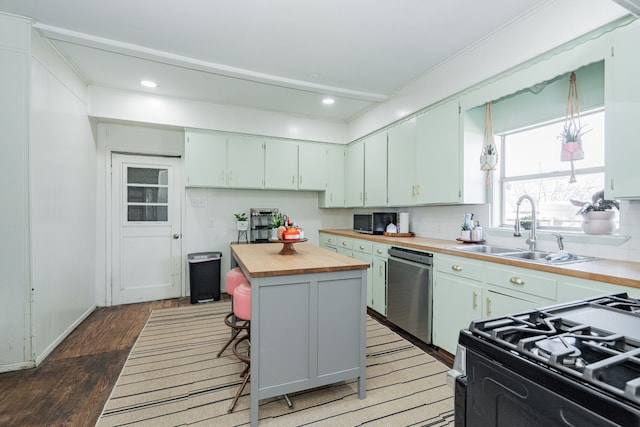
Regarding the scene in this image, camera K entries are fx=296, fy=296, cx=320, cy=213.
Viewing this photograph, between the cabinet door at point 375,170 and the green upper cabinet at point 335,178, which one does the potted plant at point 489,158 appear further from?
the green upper cabinet at point 335,178

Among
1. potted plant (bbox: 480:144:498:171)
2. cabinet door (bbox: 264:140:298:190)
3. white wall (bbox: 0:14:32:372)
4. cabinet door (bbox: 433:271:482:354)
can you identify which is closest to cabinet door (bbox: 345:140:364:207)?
cabinet door (bbox: 264:140:298:190)

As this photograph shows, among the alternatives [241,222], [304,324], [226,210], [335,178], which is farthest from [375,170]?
[304,324]

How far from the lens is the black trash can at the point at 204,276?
13.4 ft

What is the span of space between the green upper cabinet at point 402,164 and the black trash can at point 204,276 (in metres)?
2.60

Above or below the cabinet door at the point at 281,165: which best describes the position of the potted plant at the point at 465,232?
below

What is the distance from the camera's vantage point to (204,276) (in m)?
4.14

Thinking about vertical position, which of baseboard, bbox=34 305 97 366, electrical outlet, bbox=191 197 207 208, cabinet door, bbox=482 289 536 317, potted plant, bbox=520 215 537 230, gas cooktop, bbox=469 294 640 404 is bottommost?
baseboard, bbox=34 305 97 366

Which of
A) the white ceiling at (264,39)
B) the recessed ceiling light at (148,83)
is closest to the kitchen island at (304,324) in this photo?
the white ceiling at (264,39)

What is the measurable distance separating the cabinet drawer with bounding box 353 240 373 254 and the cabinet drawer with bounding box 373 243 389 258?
0.32 ft

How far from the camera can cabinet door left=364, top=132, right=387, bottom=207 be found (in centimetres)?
397

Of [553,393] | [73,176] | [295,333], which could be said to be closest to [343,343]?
[295,333]

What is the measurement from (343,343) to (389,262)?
55.5 inches

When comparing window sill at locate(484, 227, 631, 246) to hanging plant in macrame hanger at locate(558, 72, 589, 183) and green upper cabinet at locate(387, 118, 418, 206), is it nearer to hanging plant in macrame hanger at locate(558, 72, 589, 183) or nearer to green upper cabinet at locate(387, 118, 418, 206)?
hanging plant in macrame hanger at locate(558, 72, 589, 183)

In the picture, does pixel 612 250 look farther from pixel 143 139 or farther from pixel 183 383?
pixel 143 139
